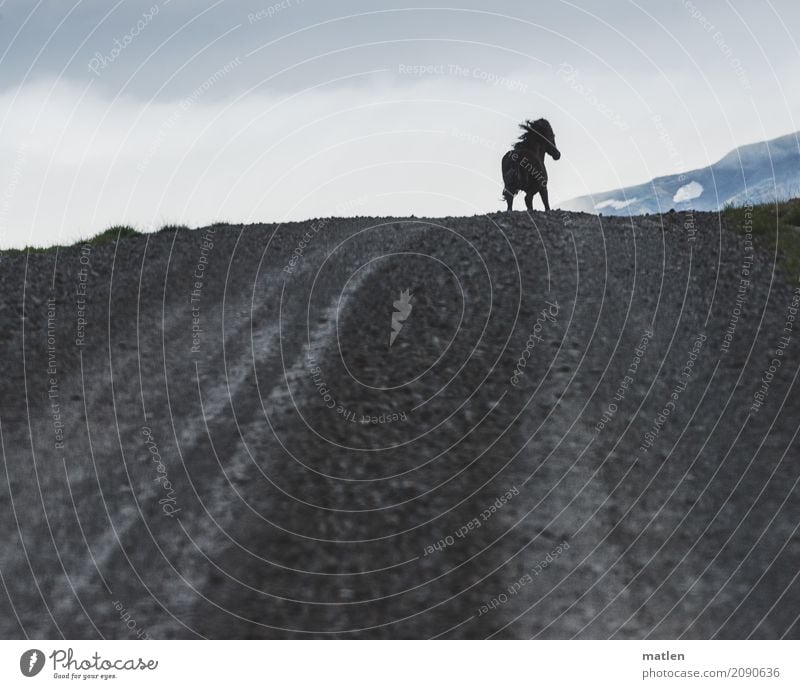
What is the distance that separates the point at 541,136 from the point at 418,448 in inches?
629

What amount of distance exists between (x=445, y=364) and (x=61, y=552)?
6.61m

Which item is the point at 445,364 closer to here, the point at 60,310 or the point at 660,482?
the point at 660,482

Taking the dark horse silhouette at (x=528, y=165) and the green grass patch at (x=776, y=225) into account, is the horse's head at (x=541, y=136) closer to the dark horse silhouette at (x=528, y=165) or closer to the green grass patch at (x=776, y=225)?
the dark horse silhouette at (x=528, y=165)

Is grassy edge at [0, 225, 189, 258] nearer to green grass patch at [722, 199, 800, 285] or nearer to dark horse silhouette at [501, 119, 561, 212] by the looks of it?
dark horse silhouette at [501, 119, 561, 212]

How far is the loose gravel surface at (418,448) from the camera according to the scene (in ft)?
26.5

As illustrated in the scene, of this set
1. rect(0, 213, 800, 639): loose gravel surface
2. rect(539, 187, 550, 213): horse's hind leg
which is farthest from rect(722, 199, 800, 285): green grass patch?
rect(539, 187, 550, 213): horse's hind leg

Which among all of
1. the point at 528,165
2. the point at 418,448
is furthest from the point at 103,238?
the point at 418,448

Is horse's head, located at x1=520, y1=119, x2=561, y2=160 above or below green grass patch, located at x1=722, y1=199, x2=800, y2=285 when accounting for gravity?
above

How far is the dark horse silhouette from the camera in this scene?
76.0 ft

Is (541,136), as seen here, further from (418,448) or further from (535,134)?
(418,448)

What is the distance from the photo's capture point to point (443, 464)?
10172 millimetres

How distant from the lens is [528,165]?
76.5 feet

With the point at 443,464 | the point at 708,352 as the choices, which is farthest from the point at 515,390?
the point at 708,352

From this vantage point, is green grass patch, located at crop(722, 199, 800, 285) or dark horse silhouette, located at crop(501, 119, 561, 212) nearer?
green grass patch, located at crop(722, 199, 800, 285)
